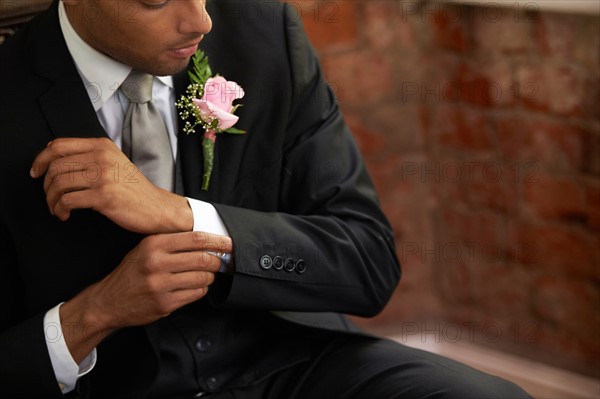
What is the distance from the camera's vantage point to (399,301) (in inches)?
125

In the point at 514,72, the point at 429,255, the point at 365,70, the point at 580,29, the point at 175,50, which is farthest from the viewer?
the point at 429,255

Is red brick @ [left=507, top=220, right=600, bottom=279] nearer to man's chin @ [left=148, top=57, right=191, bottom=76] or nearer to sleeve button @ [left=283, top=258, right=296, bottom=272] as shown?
sleeve button @ [left=283, top=258, right=296, bottom=272]

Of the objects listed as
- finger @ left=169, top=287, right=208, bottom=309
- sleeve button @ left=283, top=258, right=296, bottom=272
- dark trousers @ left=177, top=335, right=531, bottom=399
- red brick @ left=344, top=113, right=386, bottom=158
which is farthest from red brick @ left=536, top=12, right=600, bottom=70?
finger @ left=169, top=287, right=208, bottom=309

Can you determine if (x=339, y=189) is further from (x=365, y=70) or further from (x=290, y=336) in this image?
(x=365, y=70)

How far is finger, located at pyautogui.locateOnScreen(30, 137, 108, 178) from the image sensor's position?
1.72 m

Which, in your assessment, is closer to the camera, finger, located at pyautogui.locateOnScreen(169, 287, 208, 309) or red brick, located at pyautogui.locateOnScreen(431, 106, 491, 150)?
finger, located at pyautogui.locateOnScreen(169, 287, 208, 309)

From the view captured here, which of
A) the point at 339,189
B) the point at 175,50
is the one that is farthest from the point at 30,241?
the point at 339,189

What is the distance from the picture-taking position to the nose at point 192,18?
1761mm

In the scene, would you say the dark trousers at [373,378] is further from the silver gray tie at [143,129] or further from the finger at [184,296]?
the silver gray tie at [143,129]

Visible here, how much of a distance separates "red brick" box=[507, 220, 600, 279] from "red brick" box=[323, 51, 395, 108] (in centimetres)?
55

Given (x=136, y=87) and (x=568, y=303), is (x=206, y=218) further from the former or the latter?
(x=568, y=303)

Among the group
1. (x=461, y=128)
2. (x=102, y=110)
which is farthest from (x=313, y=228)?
(x=461, y=128)

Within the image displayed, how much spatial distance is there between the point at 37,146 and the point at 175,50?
0.31 m

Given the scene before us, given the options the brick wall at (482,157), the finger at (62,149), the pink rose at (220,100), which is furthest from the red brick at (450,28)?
the finger at (62,149)
